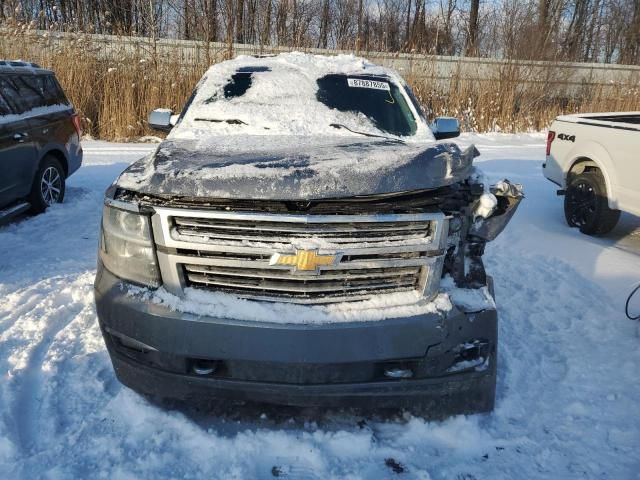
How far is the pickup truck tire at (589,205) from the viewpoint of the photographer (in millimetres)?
5824

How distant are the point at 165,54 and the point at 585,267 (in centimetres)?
1210

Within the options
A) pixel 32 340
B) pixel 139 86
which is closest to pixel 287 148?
pixel 32 340

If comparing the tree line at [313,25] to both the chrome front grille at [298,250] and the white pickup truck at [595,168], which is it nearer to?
the white pickup truck at [595,168]

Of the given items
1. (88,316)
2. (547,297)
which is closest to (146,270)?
(88,316)

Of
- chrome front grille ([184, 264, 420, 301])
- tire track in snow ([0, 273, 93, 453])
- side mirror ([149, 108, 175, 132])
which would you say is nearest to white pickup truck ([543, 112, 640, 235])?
chrome front grille ([184, 264, 420, 301])

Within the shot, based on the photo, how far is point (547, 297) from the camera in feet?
13.9

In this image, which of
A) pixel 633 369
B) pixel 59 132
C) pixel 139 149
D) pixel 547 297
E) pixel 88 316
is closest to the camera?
pixel 633 369

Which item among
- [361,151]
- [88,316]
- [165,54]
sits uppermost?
[165,54]

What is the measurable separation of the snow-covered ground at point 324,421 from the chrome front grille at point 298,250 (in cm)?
71

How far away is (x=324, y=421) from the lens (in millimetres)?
2547

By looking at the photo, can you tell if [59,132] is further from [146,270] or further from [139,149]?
[146,270]

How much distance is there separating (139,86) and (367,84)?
9931 millimetres

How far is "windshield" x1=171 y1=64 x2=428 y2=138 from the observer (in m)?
3.75

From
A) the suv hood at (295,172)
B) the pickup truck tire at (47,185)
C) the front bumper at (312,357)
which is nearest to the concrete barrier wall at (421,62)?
the pickup truck tire at (47,185)
